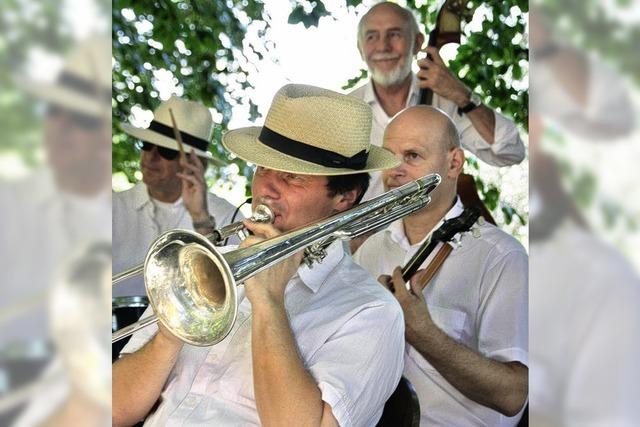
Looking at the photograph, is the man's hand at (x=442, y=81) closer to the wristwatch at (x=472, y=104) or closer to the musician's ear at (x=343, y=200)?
the wristwatch at (x=472, y=104)

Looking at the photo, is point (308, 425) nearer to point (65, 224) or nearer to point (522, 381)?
point (522, 381)

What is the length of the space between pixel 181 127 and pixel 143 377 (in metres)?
1.67

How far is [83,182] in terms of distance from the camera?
772 mm

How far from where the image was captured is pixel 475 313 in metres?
3.25

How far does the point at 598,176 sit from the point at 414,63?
274cm

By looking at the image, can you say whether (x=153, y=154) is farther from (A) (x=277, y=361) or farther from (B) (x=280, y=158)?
(A) (x=277, y=361)

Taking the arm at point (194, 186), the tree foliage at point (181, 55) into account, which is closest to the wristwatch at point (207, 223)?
the arm at point (194, 186)

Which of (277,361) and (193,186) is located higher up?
(277,361)

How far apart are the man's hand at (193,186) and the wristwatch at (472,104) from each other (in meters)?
1.05

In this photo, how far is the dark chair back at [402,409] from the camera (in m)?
2.29

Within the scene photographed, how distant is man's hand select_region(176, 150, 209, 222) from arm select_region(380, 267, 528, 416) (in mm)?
1004

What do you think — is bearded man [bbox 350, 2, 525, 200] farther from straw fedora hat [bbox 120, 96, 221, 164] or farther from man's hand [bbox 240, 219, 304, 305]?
man's hand [bbox 240, 219, 304, 305]

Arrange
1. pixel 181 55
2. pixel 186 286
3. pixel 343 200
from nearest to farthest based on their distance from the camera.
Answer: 1. pixel 186 286
2. pixel 343 200
3. pixel 181 55

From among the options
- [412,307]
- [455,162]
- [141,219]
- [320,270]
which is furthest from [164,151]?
[320,270]
